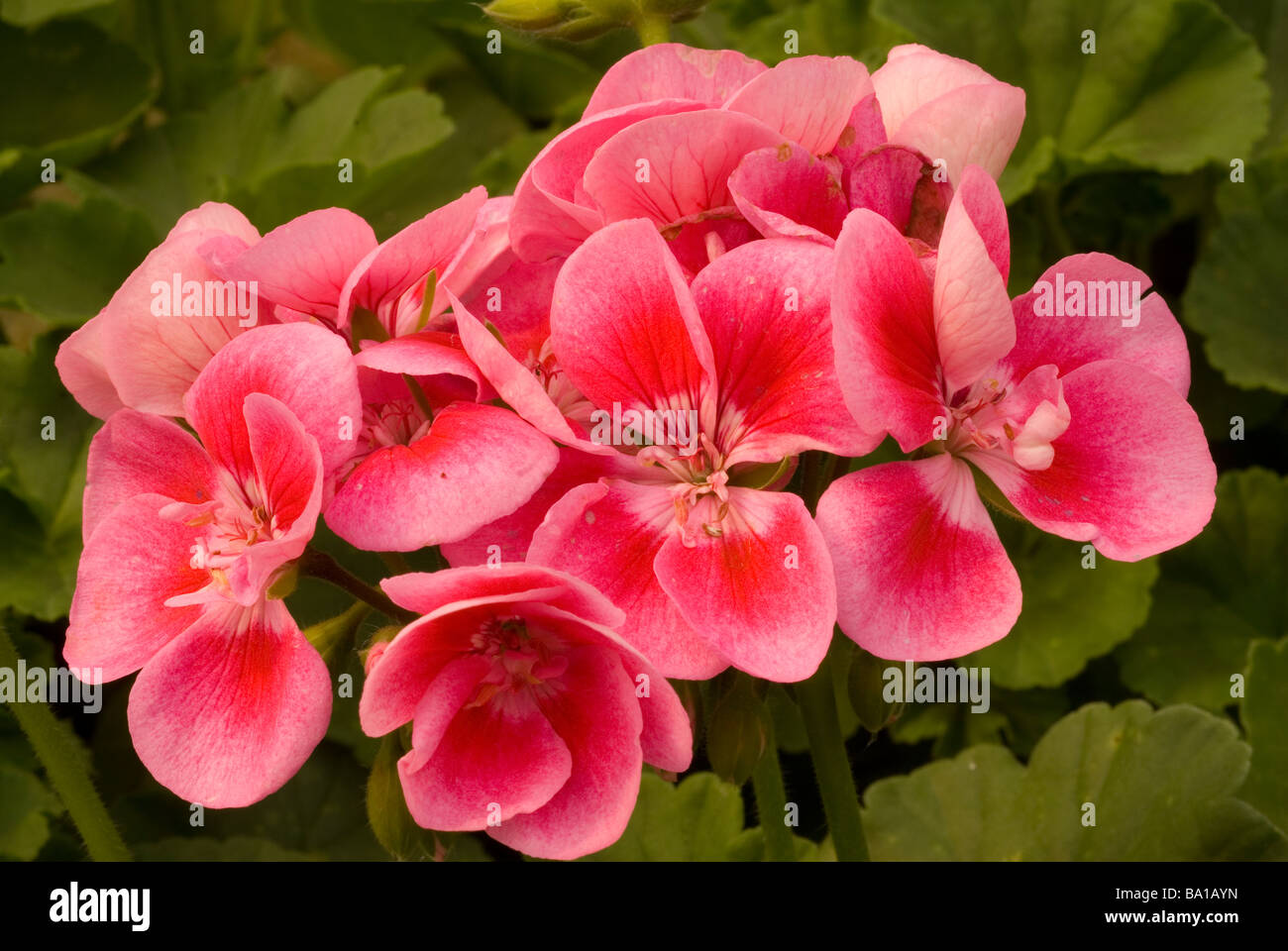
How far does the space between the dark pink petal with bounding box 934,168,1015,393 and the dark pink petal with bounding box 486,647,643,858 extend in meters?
0.31

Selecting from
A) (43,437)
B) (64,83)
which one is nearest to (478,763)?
(43,437)

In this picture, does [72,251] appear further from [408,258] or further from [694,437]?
[694,437]

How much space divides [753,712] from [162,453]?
0.50 metres

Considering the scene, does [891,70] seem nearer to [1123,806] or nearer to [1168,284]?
[1123,806]

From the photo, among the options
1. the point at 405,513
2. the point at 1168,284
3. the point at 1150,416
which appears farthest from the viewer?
the point at 1168,284

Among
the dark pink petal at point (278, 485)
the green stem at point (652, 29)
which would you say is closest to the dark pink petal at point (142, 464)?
the dark pink petal at point (278, 485)

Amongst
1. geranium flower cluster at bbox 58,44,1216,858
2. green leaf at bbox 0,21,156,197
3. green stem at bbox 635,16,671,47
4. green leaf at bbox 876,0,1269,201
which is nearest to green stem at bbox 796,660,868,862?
geranium flower cluster at bbox 58,44,1216,858

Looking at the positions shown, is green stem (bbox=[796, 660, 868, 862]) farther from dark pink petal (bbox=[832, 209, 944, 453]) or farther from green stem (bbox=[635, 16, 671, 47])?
green stem (bbox=[635, 16, 671, 47])

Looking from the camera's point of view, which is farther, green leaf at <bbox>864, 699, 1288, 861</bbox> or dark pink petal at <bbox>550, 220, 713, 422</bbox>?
green leaf at <bbox>864, 699, 1288, 861</bbox>

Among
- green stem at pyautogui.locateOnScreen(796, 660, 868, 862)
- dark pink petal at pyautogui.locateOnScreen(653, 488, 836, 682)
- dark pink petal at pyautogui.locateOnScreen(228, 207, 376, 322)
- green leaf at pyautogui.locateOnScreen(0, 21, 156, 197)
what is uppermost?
green leaf at pyautogui.locateOnScreen(0, 21, 156, 197)

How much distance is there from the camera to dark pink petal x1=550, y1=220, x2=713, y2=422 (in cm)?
89

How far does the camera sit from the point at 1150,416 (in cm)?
95

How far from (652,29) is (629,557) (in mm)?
564
